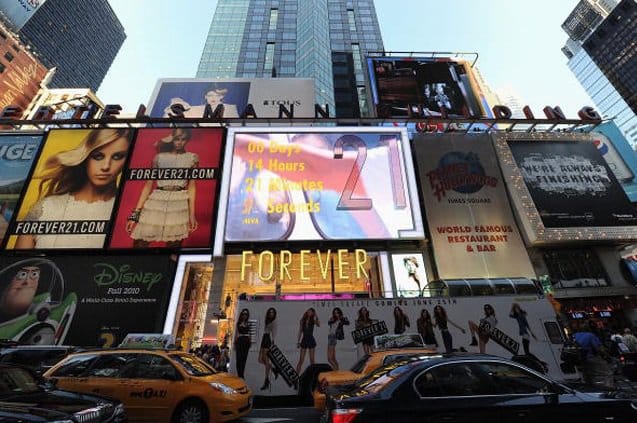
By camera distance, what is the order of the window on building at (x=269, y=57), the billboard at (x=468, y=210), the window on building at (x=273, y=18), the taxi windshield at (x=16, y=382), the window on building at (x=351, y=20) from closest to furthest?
the taxi windshield at (x=16, y=382)
the billboard at (x=468, y=210)
the window on building at (x=269, y=57)
the window on building at (x=273, y=18)
the window on building at (x=351, y=20)

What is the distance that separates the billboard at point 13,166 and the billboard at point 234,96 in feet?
29.1

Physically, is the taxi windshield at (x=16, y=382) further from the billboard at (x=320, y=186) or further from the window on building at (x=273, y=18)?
the window on building at (x=273, y=18)

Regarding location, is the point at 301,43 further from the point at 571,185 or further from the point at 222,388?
the point at 222,388

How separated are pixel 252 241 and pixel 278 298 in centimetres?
803

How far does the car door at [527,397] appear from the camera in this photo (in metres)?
3.76

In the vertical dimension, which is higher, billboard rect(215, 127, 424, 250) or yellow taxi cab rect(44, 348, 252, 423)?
billboard rect(215, 127, 424, 250)

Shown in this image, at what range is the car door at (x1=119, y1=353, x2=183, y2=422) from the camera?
661cm

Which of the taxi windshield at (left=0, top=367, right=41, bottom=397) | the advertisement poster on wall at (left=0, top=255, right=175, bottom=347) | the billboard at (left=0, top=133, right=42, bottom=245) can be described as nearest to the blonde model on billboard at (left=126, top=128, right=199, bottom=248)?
the advertisement poster on wall at (left=0, top=255, right=175, bottom=347)

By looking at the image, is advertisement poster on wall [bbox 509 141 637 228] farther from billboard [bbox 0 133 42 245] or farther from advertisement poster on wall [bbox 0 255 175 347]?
billboard [bbox 0 133 42 245]

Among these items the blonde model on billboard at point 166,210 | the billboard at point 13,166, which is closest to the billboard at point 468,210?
the blonde model on billboard at point 166,210

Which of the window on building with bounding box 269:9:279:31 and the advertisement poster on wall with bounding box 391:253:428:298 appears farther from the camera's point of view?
the window on building with bounding box 269:9:279:31

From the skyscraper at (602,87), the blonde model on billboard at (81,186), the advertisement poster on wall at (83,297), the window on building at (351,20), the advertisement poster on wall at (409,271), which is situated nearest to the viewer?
the advertisement poster on wall at (83,297)

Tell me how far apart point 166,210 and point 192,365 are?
1463 cm

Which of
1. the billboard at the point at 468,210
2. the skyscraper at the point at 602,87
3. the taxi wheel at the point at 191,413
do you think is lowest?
the taxi wheel at the point at 191,413
